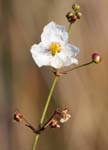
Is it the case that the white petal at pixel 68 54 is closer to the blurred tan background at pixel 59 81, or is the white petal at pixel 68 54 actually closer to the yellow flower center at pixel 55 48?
the yellow flower center at pixel 55 48

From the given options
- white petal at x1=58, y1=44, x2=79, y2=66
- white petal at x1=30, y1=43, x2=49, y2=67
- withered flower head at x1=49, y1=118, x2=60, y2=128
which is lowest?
withered flower head at x1=49, y1=118, x2=60, y2=128

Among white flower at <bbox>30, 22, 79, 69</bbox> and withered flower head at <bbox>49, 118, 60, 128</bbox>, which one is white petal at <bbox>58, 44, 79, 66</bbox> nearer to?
white flower at <bbox>30, 22, 79, 69</bbox>

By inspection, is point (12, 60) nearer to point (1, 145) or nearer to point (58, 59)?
point (1, 145)

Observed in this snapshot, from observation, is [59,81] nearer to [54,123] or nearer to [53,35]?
[53,35]

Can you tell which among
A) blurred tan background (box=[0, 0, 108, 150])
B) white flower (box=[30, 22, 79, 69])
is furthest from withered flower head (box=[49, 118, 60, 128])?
blurred tan background (box=[0, 0, 108, 150])

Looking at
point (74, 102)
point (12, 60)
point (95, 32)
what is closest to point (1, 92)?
point (12, 60)

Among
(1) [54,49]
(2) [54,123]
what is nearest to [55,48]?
(1) [54,49]

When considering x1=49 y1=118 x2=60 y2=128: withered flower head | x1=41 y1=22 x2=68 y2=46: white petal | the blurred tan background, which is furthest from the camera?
the blurred tan background
